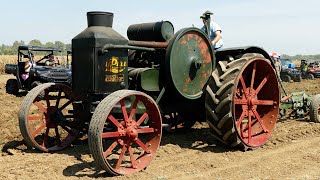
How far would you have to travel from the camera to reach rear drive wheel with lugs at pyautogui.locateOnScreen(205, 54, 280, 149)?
534 centimetres

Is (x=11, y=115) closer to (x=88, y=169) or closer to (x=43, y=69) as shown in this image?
(x=43, y=69)

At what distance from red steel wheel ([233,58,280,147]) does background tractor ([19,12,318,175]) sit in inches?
0.7

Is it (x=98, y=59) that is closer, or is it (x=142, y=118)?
(x=142, y=118)

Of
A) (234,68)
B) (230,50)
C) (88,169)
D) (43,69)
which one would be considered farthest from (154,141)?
(43,69)

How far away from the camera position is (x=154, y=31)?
6.00 metres

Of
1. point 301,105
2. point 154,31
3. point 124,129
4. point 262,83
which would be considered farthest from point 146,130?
point 301,105

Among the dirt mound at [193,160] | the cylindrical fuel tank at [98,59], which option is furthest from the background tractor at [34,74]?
the cylindrical fuel tank at [98,59]

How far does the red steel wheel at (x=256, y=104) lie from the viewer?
5840 millimetres

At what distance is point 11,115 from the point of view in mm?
9672

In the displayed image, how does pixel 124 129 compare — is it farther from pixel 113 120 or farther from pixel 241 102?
pixel 241 102

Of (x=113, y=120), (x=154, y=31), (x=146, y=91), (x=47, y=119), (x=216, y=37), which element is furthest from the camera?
(x=216, y=37)

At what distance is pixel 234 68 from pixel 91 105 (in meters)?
2.09

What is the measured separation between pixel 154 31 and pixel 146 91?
103cm

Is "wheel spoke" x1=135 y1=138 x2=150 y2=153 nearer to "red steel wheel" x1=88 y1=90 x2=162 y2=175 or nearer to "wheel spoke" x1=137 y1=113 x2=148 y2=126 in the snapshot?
"red steel wheel" x1=88 y1=90 x2=162 y2=175
